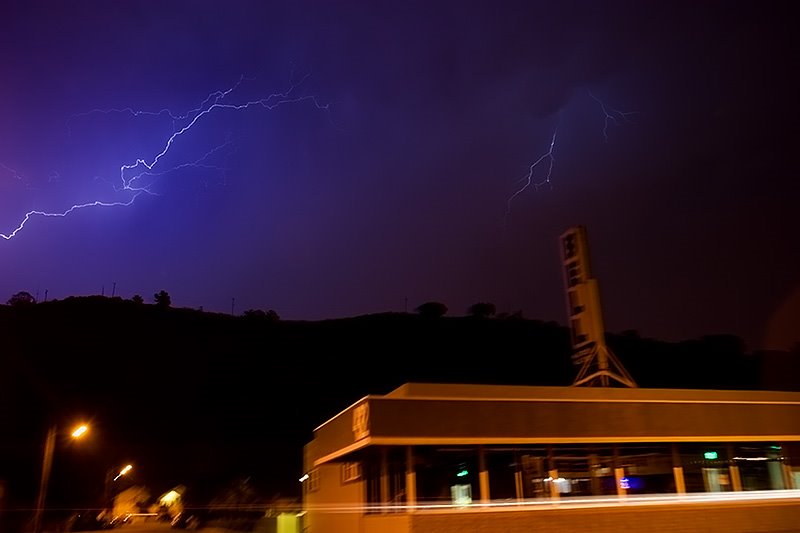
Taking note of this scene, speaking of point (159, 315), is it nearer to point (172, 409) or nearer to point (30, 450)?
point (172, 409)

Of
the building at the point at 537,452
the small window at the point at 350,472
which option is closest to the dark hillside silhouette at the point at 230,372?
the small window at the point at 350,472

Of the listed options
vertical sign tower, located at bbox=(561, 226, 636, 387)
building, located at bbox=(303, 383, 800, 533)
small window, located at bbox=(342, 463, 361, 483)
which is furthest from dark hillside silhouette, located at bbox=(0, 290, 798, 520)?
vertical sign tower, located at bbox=(561, 226, 636, 387)

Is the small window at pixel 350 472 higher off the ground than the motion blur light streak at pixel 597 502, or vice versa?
the small window at pixel 350 472

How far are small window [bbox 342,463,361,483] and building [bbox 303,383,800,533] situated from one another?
3cm

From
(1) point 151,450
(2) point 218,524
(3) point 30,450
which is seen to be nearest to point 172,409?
(1) point 151,450

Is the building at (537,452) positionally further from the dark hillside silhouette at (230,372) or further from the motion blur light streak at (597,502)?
the dark hillside silhouette at (230,372)

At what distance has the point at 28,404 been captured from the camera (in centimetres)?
6284

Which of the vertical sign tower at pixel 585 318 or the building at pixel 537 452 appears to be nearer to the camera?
the building at pixel 537 452

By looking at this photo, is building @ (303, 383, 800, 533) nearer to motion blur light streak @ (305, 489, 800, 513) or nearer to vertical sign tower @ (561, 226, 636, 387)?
motion blur light streak @ (305, 489, 800, 513)

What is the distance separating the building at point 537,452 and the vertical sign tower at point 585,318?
175 cm

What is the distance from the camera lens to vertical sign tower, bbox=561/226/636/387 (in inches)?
823

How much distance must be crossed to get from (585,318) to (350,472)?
8547 mm

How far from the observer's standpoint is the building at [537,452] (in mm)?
15094

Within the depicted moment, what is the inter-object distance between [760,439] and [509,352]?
240 feet
